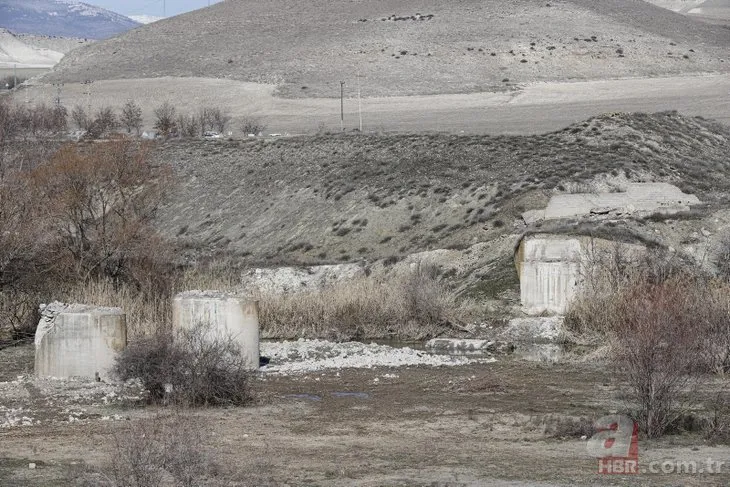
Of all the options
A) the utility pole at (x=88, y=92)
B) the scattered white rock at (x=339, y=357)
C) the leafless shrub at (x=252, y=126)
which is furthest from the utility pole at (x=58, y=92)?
the scattered white rock at (x=339, y=357)

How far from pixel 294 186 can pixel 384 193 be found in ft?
20.4

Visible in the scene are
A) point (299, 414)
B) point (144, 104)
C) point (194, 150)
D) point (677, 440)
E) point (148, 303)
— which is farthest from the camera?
point (144, 104)

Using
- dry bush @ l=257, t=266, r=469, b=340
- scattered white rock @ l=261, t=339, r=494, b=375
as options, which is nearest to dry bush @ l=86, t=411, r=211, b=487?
scattered white rock @ l=261, t=339, r=494, b=375

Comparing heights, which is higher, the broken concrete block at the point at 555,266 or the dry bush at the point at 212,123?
the dry bush at the point at 212,123

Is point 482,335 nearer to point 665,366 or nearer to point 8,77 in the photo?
point 665,366

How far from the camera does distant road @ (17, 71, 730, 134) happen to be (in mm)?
76188

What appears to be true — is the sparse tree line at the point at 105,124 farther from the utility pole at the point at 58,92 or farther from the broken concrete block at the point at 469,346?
the broken concrete block at the point at 469,346

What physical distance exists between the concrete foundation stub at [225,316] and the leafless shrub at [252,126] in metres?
55.4

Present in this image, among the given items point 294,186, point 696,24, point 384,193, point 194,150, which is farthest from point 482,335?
point 696,24

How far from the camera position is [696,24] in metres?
146

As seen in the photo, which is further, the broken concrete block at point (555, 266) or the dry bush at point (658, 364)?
the broken concrete block at point (555, 266)

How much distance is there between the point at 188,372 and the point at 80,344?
328 cm

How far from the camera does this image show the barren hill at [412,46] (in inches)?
4518

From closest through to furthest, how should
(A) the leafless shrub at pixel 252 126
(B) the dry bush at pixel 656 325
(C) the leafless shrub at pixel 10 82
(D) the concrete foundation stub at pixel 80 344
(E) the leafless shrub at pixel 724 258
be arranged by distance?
(B) the dry bush at pixel 656 325, (D) the concrete foundation stub at pixel 80 344, (E) the leafless shrub at pixel 724 258, (A) the leafless shrub at pixel 252 126, (C) the leafless shrub at pixel 10 82
